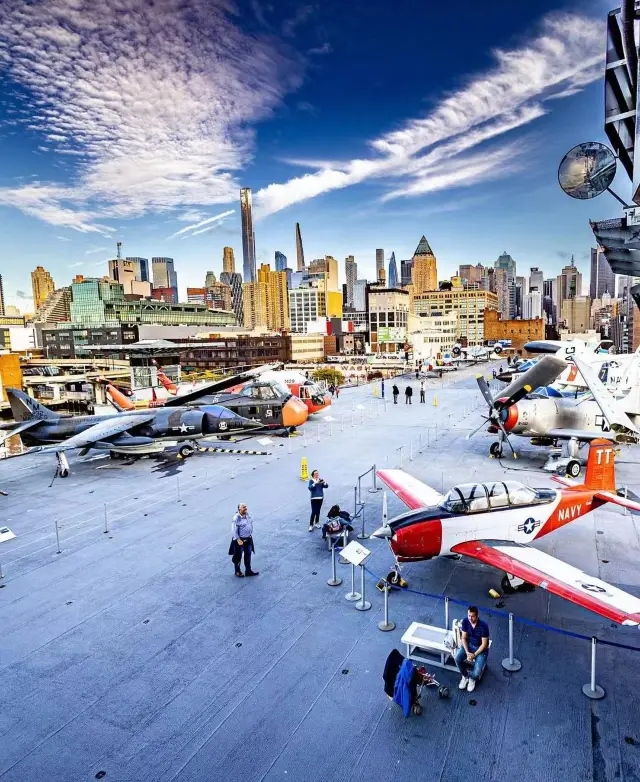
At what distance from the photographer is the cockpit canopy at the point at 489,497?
9.90 m

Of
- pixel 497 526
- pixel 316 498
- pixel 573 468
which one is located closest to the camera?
pixel 497 526

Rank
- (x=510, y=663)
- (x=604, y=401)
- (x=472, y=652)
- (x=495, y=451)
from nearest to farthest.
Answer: (x=472, y=652) → (x=510, y=663) → (x=604, y=401) → (x=495, y=451)

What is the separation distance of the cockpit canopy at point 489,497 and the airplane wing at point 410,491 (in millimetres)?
1575

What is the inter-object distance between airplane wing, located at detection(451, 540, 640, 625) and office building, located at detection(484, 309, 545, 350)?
161 m

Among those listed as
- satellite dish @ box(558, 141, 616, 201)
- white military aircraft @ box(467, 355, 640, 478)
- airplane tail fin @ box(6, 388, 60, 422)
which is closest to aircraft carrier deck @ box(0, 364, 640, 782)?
white military aircraft @ box(467, 355, 640, 478)

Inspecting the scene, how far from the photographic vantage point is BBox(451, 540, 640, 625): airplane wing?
692 centimetres

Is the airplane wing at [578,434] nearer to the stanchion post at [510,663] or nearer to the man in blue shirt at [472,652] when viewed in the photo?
the stanchion post at [510,663]

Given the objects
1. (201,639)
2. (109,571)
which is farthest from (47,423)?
(201,639)

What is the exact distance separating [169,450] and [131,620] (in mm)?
13980

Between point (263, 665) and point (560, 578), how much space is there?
17.8ft

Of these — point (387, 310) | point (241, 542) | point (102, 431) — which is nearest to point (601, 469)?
point (241, 542)

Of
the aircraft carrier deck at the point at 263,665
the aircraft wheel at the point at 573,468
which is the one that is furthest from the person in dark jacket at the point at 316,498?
the aircraft wheel at the point at 573,468

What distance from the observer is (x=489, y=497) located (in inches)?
397

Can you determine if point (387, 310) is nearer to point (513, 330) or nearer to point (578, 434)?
point (513, 330)
